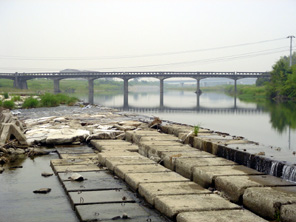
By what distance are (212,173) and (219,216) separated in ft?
8.05

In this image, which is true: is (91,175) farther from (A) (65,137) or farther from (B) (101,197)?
(A) (65,137)

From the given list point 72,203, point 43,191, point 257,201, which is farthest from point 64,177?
point 257,201

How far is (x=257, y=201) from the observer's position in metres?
7.33

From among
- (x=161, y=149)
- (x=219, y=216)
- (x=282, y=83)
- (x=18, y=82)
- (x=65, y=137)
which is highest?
(x=18, y=82)

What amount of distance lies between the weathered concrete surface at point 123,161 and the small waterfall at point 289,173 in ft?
10.6

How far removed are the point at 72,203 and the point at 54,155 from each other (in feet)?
19.6

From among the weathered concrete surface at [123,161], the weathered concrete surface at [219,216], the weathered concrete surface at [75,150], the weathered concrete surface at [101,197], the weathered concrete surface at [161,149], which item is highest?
the weathered concrete surface at [161,149]

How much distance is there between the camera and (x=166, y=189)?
8.10 meters

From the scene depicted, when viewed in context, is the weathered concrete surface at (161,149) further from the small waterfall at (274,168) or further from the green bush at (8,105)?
the green bush at (8,105)

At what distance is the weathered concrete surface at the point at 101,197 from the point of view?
825 centimetres

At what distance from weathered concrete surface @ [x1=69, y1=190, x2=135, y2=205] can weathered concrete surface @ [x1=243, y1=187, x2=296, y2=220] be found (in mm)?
2256

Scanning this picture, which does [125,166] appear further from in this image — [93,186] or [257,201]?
[257,201]

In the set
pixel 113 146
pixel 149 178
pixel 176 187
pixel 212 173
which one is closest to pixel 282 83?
pixel 113 146

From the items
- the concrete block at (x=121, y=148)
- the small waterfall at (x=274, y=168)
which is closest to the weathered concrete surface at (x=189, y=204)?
the small waterfall at (x=274, y=168)
